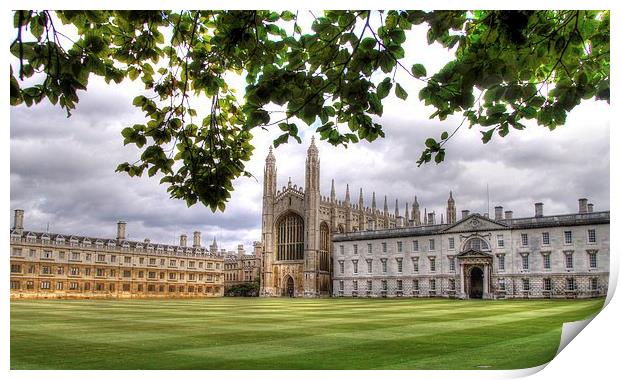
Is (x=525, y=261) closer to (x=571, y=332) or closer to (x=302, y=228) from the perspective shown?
(x=302, y=228)

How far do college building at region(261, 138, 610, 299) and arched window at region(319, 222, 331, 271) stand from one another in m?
0.10

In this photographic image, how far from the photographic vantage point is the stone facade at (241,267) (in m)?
65.0

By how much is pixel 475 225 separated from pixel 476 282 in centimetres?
442

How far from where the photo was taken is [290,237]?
6084 centimetres

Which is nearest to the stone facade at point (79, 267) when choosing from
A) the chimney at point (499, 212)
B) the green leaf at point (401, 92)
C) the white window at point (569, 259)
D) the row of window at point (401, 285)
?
the green leaf at point (401, 92)

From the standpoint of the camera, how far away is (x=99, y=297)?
21641mm

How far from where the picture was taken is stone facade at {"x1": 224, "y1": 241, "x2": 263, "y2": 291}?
65000 mm

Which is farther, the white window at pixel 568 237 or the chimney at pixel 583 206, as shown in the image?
the chimney at pixel 583 206

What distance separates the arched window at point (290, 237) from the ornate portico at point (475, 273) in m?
19.7

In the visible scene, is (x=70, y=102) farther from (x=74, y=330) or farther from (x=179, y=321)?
(x=179, y=321)

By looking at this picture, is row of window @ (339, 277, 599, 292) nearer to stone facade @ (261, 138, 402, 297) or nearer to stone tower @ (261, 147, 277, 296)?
stone facade @ (261, 138, 402, 297)

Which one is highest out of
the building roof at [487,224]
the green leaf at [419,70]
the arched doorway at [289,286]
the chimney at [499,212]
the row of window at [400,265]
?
the chimney at [499,212]

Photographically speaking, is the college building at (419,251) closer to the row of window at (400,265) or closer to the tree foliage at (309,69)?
the row of window at (400,265)

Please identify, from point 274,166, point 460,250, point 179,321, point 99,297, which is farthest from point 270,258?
point 179,321
